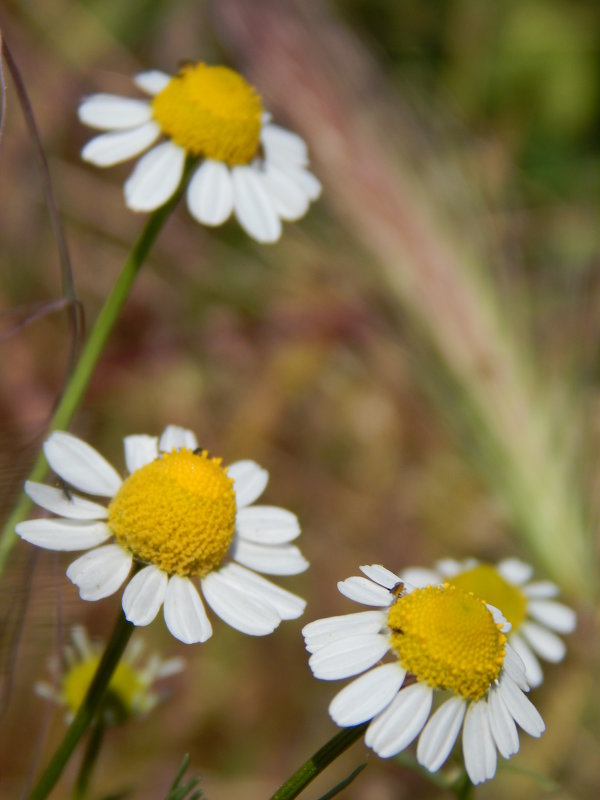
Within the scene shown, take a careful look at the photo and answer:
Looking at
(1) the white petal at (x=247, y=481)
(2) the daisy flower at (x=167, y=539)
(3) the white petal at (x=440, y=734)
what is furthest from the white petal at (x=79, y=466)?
(3) the white petal at (x=440, y=734)

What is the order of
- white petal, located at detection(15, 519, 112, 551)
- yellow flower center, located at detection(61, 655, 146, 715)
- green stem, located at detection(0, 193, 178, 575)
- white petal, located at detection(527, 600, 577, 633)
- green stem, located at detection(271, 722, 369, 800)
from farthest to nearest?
white petal, located at detection(527, 600, 577, 633) → yellow flower center, located at detection(61, 655, 146, 715) → green stem, located at detection(0, 193, 178, 575) → white petal, located at detection(15, 519, 112, 551) → green stem, located at detection(271, 722, 369, 800)

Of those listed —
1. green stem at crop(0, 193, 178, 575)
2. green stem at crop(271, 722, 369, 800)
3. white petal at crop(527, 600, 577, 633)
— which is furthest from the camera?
white petal at crop(527, 600, 577, 633)

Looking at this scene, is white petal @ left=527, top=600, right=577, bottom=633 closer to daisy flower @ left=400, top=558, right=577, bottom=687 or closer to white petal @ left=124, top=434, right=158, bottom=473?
daisy flower @ left=400, top=558, right=577, bottom=687

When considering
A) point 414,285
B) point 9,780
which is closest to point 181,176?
point 414,285

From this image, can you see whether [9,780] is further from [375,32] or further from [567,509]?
[375,32]

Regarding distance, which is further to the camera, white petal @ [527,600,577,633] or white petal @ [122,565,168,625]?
white petal @ [527,600,577,633]

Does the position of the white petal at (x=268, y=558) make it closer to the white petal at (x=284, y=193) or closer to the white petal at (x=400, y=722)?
the white petal at (x=400, y=722)

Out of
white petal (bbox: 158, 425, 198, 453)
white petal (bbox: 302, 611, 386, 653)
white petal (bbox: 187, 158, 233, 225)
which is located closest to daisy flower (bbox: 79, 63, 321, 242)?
white petal (bbox: 187, 158, 233, 225)
